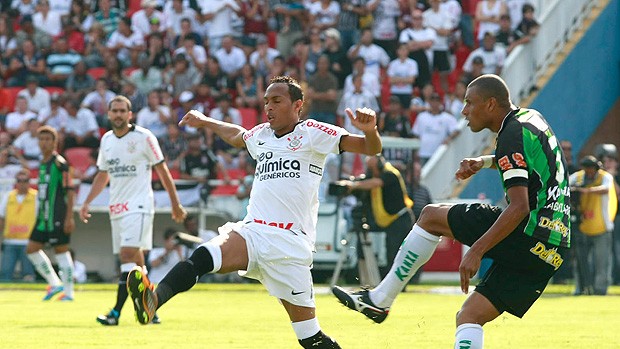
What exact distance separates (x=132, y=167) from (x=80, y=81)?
13397 millimetres

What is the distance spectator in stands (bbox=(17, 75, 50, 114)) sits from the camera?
27.1m

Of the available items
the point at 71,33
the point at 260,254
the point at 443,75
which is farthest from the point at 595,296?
the point at 71,33

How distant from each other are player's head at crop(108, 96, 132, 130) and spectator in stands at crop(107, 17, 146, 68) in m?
13.9

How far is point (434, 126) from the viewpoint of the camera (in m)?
24.7

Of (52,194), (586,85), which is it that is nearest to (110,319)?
(52,194)

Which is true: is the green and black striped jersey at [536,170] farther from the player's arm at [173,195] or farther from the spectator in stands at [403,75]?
the spectator in stands at [403,75]

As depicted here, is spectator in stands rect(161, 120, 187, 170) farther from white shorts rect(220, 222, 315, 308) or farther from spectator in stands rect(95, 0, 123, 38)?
white shorts rect(220, 222, 315, 308)

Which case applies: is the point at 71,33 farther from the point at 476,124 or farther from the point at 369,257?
the point at 476,124

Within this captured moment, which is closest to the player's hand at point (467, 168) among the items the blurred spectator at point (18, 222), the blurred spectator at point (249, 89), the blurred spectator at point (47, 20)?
the blurred spectator at point (18, 222)

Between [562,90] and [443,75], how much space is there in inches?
99.4

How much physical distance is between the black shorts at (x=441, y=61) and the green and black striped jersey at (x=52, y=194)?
418 inches

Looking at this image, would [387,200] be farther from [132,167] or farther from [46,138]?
[132,167]

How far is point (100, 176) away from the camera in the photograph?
14836mm

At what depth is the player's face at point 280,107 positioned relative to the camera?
9.33m
